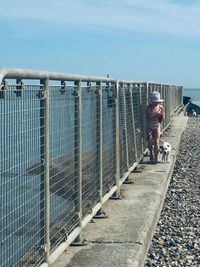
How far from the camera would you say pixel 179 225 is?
33.8ft

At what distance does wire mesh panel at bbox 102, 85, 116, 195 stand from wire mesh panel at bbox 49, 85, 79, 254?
1.96 meters

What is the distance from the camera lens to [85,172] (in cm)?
763

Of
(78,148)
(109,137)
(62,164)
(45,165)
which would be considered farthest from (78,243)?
(109,137)

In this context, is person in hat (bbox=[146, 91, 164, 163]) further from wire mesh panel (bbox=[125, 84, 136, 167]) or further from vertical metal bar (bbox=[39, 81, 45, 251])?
vertical metal bar (bbox=[39, 81, 45, 251])

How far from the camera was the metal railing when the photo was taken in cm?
450

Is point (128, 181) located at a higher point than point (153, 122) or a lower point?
→ lower

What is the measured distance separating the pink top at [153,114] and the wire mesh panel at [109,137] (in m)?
5.21

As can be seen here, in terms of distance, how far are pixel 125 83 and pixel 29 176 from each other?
6.28m

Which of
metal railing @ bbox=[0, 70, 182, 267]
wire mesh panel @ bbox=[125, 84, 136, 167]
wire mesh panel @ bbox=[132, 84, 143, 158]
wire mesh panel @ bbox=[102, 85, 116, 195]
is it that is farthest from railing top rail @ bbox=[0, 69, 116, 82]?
wire mesh panel @ bbox=[132, 84, 143, 158]

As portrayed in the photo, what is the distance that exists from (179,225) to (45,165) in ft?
16.9

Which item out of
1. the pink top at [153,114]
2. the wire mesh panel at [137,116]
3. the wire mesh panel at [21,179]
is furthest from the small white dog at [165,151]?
the wire mesh panel at [21,179]

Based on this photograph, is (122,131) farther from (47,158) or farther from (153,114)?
(47,158)

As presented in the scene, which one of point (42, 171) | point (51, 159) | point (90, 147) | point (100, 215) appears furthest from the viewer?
point (100, 215)

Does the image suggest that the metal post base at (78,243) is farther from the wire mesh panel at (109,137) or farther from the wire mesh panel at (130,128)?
the wire mesh panel at (130,128)
